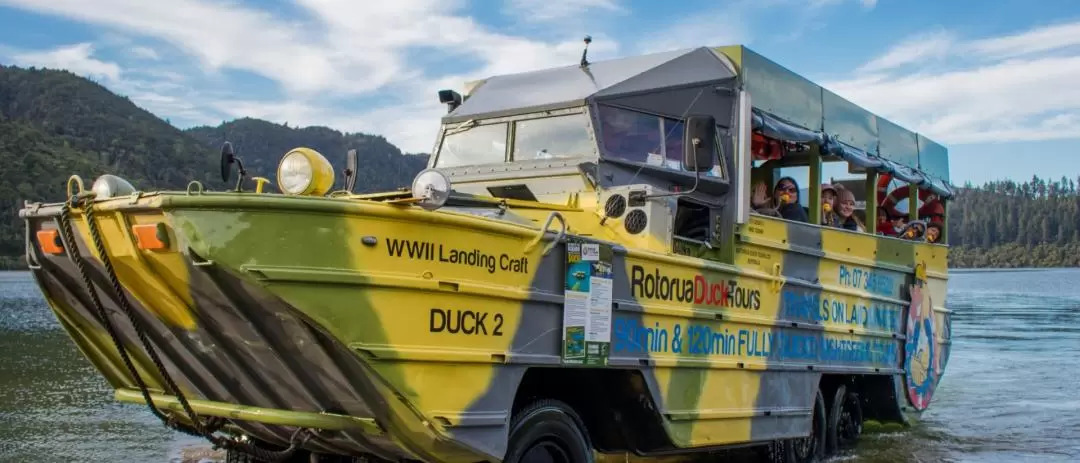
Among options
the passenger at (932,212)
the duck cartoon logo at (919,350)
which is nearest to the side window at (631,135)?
the duck cartoon logo at (919,350)

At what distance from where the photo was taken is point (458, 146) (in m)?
7.47

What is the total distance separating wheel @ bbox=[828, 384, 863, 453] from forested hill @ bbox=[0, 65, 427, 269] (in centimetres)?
2210

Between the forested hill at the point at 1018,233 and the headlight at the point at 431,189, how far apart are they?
13439cm

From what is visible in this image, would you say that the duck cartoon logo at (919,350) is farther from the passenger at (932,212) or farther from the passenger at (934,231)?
the passenger at (932,212)

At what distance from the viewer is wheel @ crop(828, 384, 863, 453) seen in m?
8.58

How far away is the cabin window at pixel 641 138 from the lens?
6746 mm

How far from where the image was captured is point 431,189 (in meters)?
4.30

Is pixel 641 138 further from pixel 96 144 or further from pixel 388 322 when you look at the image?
pixel 96 144

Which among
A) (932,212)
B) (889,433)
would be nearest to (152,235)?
(889,433)

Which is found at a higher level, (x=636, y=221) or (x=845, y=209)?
(x=845, y=209)

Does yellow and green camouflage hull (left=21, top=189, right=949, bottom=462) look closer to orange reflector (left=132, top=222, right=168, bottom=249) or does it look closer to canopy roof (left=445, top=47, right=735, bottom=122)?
orange reflector (left=132, top=222, right=168, bottom=249)

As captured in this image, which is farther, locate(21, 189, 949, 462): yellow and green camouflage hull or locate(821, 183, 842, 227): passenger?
locate(821, 183, 842, 227): passenger

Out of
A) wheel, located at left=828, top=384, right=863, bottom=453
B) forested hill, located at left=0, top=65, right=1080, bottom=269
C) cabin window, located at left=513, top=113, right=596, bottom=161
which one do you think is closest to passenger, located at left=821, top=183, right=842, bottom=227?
wheel, located at left=828, top=384, right=863, bottom=453

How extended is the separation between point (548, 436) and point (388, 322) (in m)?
1.31
